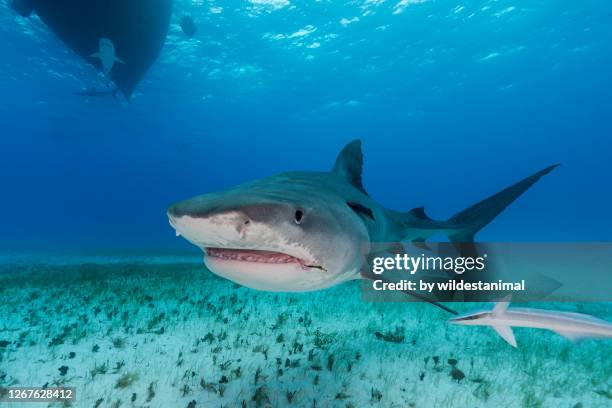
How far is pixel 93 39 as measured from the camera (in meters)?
20.9

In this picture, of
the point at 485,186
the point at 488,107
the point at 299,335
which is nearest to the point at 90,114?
the point at 299,335

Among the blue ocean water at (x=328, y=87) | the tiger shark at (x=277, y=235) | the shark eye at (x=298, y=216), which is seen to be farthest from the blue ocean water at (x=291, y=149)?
the shark eye at (x=298, y=216)

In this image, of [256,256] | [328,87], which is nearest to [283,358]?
[256,256]

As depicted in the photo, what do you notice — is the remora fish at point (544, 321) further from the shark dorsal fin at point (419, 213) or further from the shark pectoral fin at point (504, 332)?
the shark dorsal fin at point (419, 213)

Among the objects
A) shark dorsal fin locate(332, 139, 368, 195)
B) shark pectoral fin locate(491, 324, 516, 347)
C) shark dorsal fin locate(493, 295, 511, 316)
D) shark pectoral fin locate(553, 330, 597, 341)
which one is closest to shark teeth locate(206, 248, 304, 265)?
shark dorsal fin locate(493, 295, 511, 316)

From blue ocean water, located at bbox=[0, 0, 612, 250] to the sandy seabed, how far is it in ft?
83.4

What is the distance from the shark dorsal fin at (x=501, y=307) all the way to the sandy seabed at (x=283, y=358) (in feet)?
5.47

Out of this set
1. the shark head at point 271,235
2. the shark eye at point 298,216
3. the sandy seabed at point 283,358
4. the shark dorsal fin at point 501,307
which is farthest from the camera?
the sandy seabed at point 283,358

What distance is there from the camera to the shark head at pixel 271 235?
6.77ft

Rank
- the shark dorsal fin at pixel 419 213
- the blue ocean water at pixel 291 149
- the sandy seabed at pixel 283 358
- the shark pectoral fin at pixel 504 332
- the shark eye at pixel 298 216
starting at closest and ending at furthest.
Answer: the shark eye at pixel 298 216, the shark pectoral fin at pixel 504 332, the sandy seabed at pixel 283 358, the blue ocean water at pixel 291 149, the shark dorsal fin at pixel 419 213

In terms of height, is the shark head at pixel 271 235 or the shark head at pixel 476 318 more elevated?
the shark head at pixel 271 235

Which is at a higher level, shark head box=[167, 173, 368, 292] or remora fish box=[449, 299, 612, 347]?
shark head box=[167, 173, 368, 292]

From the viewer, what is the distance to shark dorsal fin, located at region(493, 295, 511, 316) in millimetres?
2438

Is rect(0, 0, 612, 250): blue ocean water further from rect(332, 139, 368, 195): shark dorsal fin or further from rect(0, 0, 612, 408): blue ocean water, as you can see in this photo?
rect(332, 139, 368, 195): shark dorsal fin
